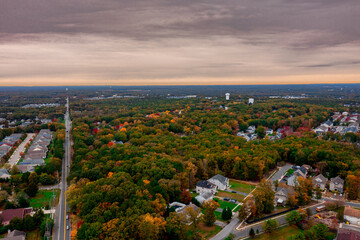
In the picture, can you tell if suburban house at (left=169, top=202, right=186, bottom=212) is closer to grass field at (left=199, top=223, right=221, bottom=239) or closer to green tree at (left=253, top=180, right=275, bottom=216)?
grass field at (left=199, top=223, right=221, bottom=239)

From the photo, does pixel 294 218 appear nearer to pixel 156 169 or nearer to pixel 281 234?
pixel 281 234

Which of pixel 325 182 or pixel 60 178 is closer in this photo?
pixel 325 182

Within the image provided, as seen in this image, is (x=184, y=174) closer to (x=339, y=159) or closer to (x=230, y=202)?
(x=230, y=202)

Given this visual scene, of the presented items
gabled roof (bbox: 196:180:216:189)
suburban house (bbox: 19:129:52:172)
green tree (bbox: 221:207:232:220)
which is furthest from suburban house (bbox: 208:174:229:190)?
suburban house (bbox: 19:129:52:172)

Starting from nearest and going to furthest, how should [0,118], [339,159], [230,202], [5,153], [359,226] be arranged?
[359,226] → [230,202] → [339,159] → [5,153] → [0,118]

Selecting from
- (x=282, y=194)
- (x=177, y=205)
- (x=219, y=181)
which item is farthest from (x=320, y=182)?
(x=177, y=205)

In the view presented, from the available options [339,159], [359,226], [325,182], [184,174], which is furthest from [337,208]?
[184,174]

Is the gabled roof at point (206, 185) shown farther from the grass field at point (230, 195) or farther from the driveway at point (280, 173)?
the driveway at point (280, 173)
